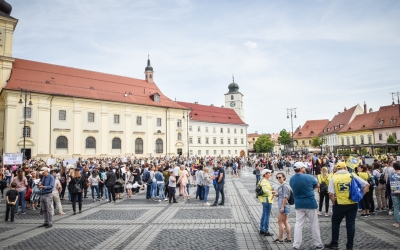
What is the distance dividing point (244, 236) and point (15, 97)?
4316 centimetres

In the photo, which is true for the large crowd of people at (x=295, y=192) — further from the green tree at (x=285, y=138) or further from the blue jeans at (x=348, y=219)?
the green tree at (x=285, y=138)

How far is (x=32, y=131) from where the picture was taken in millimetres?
41938

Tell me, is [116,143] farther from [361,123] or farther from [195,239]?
[361,123]

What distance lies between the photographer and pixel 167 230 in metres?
8.82

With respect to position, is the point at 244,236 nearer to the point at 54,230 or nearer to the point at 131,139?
the point at 54,230

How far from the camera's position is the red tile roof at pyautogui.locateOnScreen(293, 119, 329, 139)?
309ft

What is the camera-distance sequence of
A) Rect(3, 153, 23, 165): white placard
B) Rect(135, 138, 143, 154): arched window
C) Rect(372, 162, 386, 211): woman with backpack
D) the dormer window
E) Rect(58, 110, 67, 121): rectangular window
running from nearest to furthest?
Rect(372, 162, 386, 211): woman with backpack
Rect(3, 153, 23, 165): white placard
Rect(58, 110, 67, 121): rectangular window
Rect(135, 138, 143, 154): arched window
the dormer window

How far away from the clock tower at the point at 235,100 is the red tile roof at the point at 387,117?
3936 cm

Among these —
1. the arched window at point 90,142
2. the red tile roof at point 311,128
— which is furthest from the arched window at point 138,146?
the red tile roof at point 311,128

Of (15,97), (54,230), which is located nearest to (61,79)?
(15,97)

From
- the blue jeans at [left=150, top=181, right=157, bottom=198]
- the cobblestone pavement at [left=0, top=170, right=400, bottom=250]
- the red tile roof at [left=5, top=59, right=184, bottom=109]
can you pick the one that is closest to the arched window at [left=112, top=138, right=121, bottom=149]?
the red tile roof at [left=5, top=59, right=184, bottom=109]

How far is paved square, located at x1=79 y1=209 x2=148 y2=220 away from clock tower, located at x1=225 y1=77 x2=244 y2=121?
8336cm

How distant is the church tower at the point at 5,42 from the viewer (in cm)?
4297

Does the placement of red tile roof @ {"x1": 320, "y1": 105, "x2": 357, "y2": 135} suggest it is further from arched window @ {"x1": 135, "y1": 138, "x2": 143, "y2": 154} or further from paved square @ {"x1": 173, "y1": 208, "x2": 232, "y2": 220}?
paved square @ {"x1": 173, "y1": 208, "x2": 232, "y2": 220}
